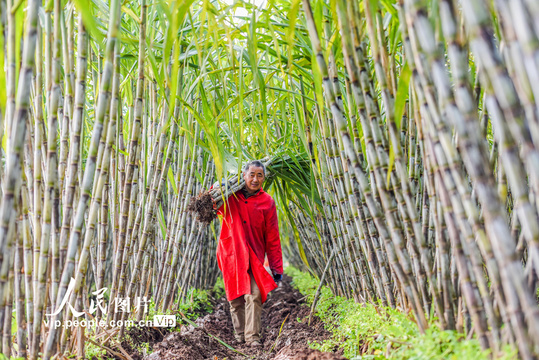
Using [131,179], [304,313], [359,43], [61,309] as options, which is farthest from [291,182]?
[61,309]

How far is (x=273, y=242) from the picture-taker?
10.1ft

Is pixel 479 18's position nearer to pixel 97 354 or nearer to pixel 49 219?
pixel 49 219

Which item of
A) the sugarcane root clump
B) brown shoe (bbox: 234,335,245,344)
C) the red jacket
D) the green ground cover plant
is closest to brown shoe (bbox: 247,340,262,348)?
brown shoe (bbox: 234,335,245,344)

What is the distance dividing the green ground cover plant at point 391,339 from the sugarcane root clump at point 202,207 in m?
0.96

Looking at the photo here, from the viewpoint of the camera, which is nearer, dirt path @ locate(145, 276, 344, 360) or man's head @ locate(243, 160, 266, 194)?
dirt path @ locate(145, 276, 344, 360)

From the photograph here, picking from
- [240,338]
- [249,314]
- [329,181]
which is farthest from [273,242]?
[329,181]

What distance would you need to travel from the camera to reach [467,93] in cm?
88

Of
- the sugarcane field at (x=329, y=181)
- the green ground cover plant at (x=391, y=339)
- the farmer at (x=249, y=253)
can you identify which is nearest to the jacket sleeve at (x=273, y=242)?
the farmer at (x=249, y=253)

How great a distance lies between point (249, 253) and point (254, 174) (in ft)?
1.80

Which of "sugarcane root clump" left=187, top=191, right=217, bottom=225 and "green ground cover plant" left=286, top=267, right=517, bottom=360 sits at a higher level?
"sugarcane root clump" left=187, top=191, right=217, bottom=225

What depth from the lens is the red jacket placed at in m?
2.83

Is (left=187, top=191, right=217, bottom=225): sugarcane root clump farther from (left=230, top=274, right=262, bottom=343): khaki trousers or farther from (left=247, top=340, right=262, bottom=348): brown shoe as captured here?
(left=247, top=340, right=262, bottom=348): brown shoe

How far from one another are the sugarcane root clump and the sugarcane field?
12 millimetres

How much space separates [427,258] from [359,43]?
724 millimetres
